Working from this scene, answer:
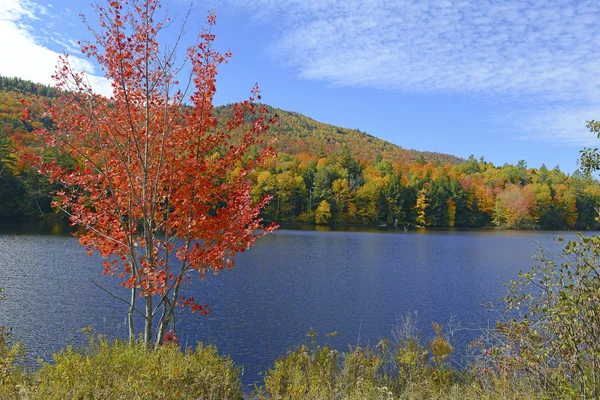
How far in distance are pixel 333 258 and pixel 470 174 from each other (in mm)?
84126

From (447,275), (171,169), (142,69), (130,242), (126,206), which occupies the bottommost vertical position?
(447,275)

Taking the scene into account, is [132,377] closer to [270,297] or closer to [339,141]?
[270,297]

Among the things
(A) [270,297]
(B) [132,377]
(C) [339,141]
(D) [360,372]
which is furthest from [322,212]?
(C) [339,141]

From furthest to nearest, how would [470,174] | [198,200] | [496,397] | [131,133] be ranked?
1. [470,174]
2. [198,200]
3. [131,133]
4. [496,397]

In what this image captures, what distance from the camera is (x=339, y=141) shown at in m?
156

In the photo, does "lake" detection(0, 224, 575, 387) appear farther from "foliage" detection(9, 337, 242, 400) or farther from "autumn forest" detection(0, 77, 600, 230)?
"autumn forest" detection(0, 77, 600, 230)

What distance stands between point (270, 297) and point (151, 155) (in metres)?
12.7

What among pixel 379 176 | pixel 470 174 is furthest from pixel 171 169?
pixel 470 174

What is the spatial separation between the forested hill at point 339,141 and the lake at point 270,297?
86040mm

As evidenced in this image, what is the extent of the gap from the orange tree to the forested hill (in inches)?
4159

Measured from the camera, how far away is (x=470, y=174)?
345 feet

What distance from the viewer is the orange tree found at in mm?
6211

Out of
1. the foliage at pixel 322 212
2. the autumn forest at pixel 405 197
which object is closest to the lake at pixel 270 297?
the foliage at pixel 322 212

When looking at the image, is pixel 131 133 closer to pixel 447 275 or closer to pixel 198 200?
pixel 198 200
